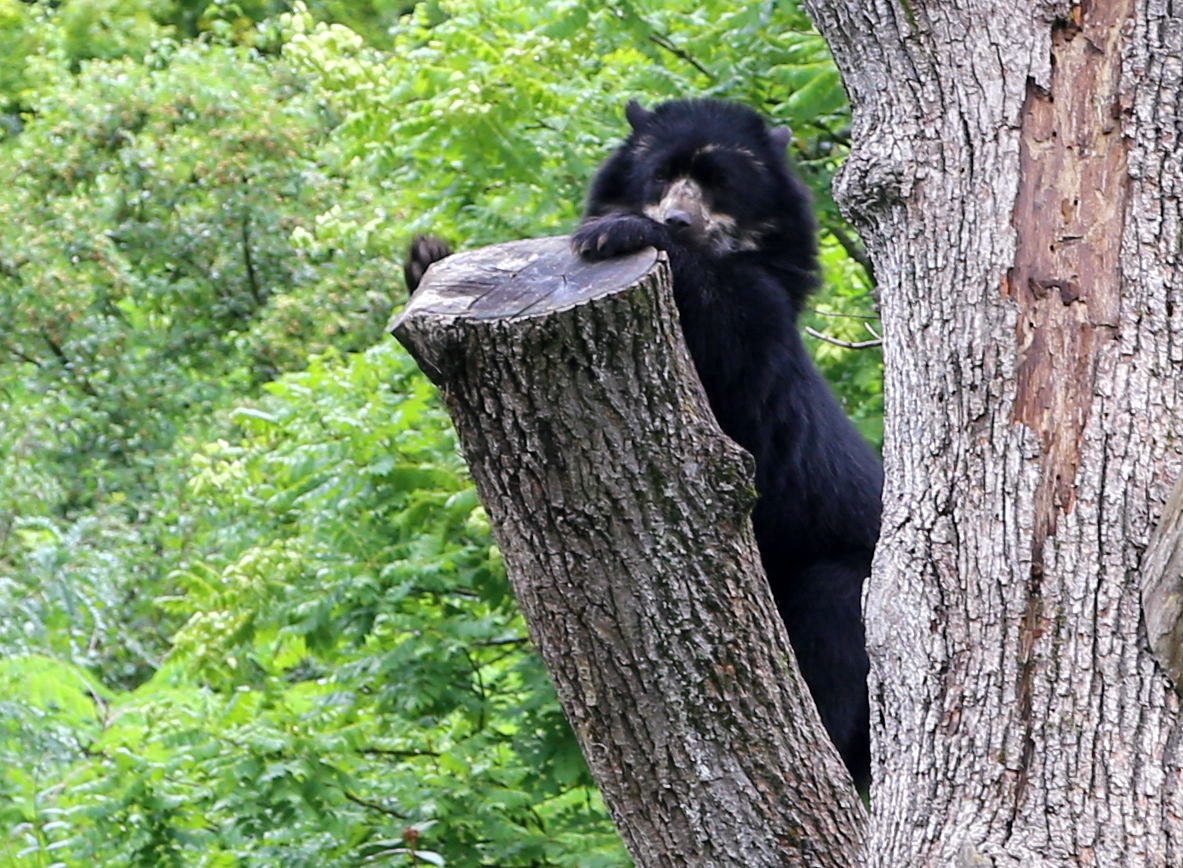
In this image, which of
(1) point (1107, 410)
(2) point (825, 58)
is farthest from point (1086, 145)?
(2) point (825, 58)

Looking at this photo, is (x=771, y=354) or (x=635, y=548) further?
(x=771, y=354)

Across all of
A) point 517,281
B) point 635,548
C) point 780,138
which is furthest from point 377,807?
point 517,281

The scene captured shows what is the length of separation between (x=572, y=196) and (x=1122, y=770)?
4563 mm

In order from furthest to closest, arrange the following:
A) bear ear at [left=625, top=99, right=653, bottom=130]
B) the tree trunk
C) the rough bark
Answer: bear ear at [left=625, top=99, right=653, bottom=130]
the rough bark
the tree trunk

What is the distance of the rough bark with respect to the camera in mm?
2770

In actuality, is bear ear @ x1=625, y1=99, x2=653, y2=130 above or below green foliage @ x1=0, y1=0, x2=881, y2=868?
above

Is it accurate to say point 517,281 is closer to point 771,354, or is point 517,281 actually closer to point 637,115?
point 771,354

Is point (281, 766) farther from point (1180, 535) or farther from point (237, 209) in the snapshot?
point (237, 209)

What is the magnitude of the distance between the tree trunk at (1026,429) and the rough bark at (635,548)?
429 mm

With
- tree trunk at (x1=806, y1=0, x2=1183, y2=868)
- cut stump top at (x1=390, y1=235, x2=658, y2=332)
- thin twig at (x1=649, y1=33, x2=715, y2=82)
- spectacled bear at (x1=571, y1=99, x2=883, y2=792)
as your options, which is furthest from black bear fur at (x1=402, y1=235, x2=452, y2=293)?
thin twig at (x1=649, y1=33, x2=715, y2=82)

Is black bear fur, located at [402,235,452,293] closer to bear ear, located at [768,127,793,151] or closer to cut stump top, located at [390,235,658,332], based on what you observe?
cut stump top, located at [390,235,658,332]

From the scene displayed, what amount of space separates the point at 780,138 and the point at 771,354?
1327 millimetres

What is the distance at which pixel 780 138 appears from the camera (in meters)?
5.35

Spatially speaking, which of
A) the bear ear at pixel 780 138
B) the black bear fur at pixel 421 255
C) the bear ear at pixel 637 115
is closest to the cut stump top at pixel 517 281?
the black bear fur at pixel 421 255
